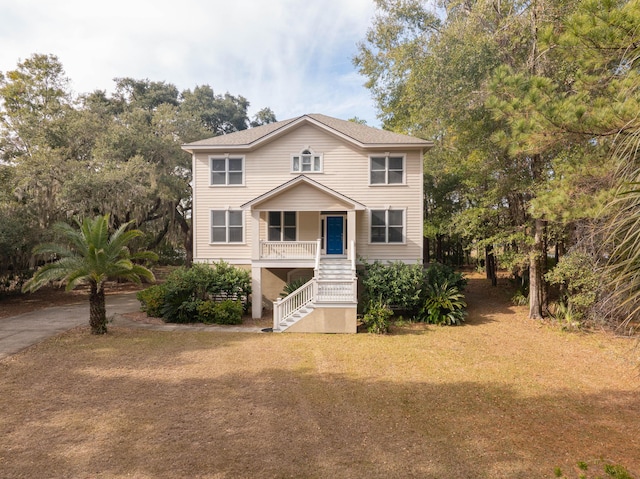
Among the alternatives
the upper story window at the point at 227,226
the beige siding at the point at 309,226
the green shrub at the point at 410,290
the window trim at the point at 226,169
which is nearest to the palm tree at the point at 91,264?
the upper story window at the point at 227,226

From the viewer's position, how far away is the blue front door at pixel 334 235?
1627 centimetres

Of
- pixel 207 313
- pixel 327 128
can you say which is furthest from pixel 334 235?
A: pixel 207 313

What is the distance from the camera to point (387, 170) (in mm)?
15594

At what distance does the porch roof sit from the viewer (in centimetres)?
1393

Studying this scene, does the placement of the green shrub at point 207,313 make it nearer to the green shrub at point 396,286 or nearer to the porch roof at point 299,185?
the porch roof at point 299,185

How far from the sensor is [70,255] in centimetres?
1080

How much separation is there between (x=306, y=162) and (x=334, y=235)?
373 centimetres

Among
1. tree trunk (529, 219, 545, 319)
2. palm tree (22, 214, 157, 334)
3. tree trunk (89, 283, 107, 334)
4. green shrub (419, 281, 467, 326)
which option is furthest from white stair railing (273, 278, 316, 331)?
tree trunk (529, 219, 545, 319)

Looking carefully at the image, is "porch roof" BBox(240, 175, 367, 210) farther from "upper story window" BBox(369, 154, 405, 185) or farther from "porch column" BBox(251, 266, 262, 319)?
"porch column" BBox(251, 266, 262, 319)

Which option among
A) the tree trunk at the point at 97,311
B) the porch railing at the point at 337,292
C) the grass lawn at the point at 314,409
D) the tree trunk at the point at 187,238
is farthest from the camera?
the tree trunk at the point at 187,238

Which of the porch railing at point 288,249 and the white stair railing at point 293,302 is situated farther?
the porch railing at point 288,249

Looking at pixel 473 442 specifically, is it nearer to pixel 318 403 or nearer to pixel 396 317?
pixel 318 403

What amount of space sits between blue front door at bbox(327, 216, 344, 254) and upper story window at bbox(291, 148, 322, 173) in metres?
2.50

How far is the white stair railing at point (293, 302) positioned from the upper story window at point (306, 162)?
19.2 ft
